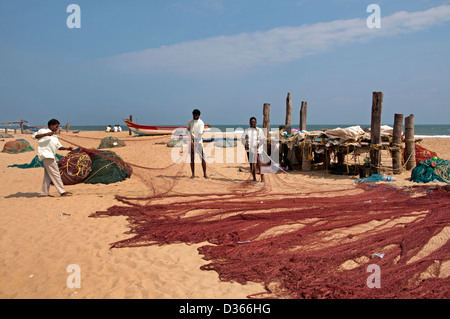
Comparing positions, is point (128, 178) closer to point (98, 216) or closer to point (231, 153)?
point (98, 216)

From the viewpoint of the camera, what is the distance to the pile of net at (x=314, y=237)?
316 cm

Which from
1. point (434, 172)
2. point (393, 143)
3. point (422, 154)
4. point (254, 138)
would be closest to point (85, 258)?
point (254, 138)

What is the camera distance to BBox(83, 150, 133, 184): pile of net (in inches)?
340

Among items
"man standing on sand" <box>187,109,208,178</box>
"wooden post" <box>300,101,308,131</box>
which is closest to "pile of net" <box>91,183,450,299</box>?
"man standing on sand" <box>187,109,208,178</box>

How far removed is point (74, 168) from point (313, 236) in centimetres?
676

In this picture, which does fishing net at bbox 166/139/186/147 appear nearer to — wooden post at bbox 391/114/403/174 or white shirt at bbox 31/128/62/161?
wooden post at bbox 391/114/403/174

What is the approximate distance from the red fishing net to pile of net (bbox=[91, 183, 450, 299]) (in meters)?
0.01

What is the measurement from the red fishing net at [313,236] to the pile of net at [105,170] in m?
2.18

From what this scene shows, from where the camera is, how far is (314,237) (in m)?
4.34

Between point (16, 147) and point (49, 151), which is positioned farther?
point (16, 147)

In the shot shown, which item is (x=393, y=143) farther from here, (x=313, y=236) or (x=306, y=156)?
(x=313, y=236)

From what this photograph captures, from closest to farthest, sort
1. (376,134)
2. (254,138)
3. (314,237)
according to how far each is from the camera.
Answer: (314,237) < (254,138) < (376,134)
